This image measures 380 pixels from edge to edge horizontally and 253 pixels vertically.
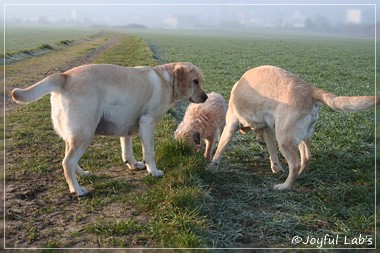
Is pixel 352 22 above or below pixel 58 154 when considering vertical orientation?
above

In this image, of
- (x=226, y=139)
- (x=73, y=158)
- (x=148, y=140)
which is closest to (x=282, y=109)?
(x=226, y=139)

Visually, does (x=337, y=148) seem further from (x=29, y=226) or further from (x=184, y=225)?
(x=29, y=226)

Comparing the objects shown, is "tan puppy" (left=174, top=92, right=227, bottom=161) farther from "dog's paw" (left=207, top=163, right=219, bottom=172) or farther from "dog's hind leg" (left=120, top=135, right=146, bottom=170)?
"dog's hind leg" (left=120, top=135, right=146, bottom=170)

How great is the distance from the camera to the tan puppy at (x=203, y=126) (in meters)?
6.50

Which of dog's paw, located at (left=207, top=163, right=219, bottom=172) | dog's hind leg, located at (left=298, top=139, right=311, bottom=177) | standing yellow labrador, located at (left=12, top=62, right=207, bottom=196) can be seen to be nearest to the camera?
standing yellow labrador, located at (left=12, top=62, right=207, bottom=196)

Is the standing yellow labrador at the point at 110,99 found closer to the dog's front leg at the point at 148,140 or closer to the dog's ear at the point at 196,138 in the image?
the dog's front leg at the point at 148,140

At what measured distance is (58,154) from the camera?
21.1 ft

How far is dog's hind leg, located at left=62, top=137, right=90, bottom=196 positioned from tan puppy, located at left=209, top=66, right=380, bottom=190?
2019mm

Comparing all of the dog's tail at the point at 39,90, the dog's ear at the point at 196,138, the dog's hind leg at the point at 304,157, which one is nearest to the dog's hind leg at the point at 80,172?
the dog's tail at the point at 39,90

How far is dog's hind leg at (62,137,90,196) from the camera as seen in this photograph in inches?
183

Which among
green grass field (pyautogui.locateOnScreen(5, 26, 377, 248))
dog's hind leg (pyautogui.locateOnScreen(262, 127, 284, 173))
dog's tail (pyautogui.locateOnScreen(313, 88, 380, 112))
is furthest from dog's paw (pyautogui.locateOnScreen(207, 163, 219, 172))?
dog's tail (pyautogui.locateOnScreen(313, 88, 380, 112))

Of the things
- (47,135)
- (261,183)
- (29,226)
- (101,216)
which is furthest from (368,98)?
(47,135)

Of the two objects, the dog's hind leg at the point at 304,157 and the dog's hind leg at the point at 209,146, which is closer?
the dog's hind leg at the point at 304,157

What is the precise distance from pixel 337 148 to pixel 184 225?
13.3 ft
